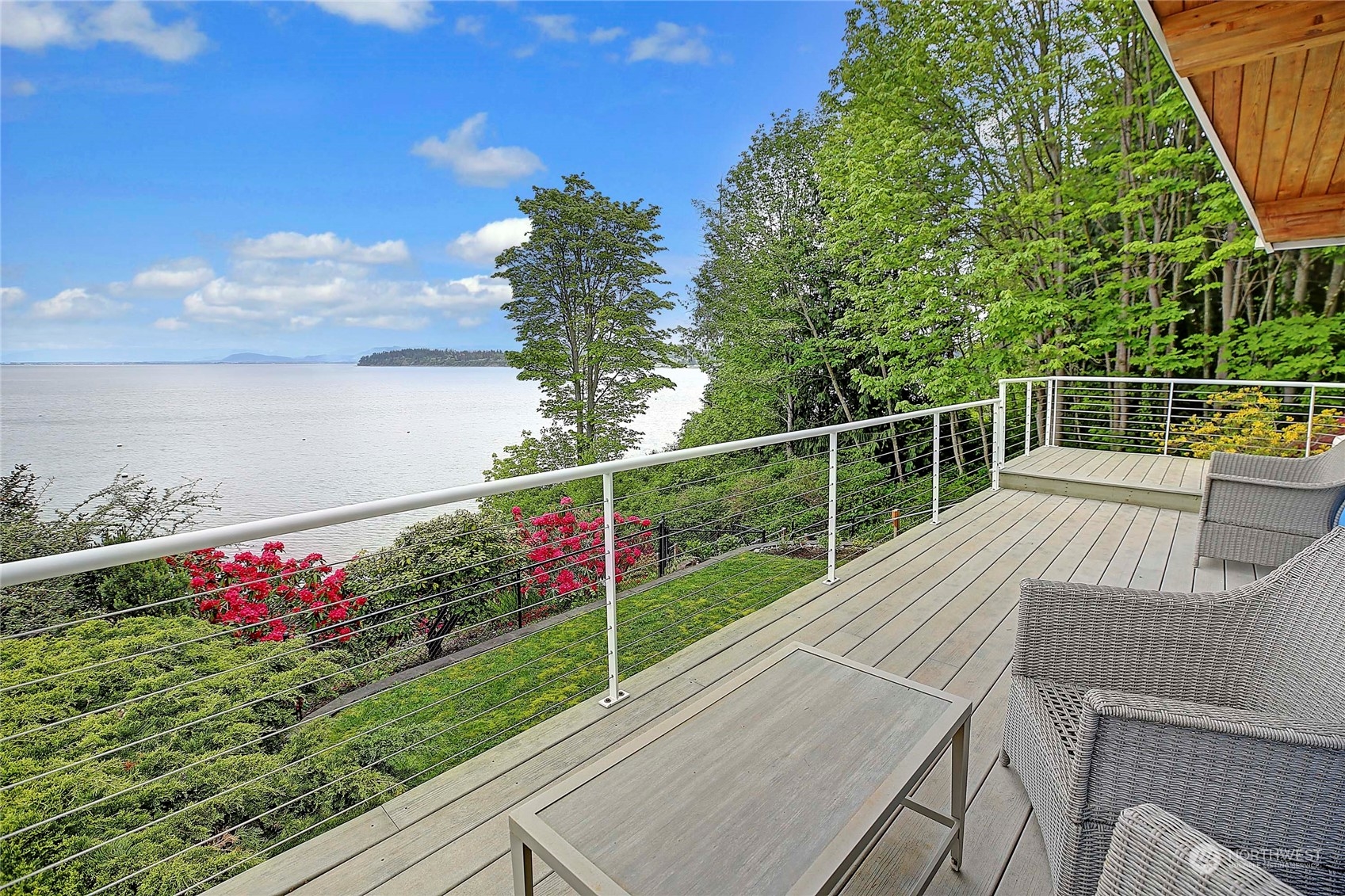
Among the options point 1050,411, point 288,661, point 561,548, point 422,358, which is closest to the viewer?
point 288,661

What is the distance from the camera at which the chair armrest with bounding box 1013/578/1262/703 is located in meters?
1.60

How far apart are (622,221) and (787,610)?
13217 mm

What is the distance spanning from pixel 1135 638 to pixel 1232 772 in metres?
0.53

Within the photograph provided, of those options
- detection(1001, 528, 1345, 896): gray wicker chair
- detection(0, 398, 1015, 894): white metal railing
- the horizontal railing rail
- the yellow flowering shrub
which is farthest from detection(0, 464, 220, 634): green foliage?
the yellow flowering shrub

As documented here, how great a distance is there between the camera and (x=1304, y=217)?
4109mm

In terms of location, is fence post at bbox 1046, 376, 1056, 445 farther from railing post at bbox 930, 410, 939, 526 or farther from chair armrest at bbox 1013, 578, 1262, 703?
chair armrest at bbox 1013, 578, 1262, 703

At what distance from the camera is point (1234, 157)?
3.40 m

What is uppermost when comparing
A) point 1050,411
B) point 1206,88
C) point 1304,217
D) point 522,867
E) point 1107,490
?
point 1206,88

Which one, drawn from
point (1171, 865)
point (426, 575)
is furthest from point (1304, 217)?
point (426, 575)

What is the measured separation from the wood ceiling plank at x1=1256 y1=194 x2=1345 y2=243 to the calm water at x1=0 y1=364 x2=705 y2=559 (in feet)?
27.4

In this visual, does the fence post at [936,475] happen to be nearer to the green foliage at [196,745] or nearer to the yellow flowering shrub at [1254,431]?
the green foliage at [196,745]

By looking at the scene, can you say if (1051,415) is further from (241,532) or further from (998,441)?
(241,532)

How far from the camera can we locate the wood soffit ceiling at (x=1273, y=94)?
6.81ft

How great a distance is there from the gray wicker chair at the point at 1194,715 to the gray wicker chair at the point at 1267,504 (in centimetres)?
231
